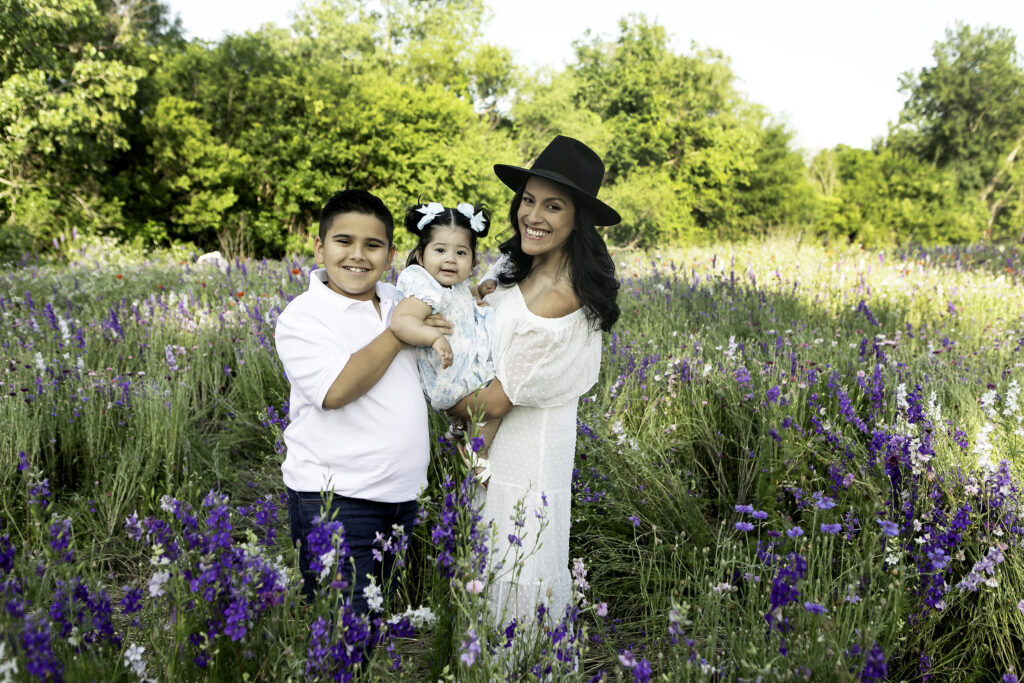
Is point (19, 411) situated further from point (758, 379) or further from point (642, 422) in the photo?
point (758, 379)

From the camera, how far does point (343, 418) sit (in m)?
1.67

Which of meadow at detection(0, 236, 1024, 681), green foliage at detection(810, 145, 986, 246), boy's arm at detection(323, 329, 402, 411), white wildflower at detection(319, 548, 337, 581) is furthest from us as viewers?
green foliage at detection(810, 145, 986, 246)

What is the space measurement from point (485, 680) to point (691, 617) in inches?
43.6

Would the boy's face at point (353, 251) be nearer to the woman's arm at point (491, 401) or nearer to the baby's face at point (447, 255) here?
the baby's face at point (447, 255)

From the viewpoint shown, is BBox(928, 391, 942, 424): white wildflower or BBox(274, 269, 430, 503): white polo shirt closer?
BBox(274, 269, 430, 503): white polo shirt

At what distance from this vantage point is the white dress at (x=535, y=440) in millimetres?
1894

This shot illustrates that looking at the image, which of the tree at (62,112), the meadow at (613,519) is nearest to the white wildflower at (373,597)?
the meadow at (613,519)

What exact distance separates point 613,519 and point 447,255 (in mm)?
1231

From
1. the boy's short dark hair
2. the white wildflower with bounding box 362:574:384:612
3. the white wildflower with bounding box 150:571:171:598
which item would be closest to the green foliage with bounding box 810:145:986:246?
the boy's short dark hair

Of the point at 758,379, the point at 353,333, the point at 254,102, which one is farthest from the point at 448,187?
the point at 353,333

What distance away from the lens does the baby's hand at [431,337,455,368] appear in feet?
5.57

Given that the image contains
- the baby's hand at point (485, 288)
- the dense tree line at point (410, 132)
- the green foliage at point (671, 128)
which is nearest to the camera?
the baby's hand at point (485, 288)

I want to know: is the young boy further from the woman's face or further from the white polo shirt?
the woman's face

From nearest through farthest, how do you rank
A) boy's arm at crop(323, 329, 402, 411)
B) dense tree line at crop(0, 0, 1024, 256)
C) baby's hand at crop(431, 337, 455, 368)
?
boy's arm at crop(323, 329, 402, 411) < baby's hand at crop(431, 337, 455, 368) < dense tree line at crop(0, 0, 1024, 256)
